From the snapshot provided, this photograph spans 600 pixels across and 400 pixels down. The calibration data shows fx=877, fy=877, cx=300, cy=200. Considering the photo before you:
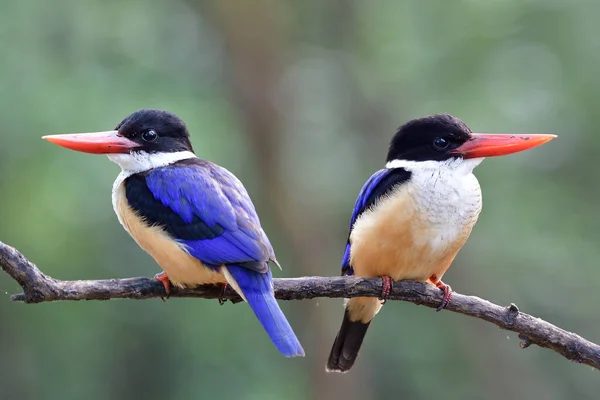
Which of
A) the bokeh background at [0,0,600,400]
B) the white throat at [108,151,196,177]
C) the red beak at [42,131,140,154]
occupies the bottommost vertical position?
the bokeh background at [0,0,600,400]

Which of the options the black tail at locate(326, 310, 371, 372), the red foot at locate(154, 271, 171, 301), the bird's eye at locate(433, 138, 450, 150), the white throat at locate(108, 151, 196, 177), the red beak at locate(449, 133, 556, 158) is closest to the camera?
the red foot at locate(154, 271, 171, 301)

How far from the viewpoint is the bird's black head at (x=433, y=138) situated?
360cm

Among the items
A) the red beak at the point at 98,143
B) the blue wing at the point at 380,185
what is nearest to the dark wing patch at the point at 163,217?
the red beak at the point at 98,143

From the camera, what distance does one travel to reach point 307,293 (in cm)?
296

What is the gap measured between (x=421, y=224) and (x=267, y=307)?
2.83 feet

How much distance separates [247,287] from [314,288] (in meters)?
0.24

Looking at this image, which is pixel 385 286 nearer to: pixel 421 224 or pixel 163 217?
pixel 421 224

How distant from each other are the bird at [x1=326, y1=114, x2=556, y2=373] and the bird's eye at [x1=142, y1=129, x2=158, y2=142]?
2.99 ft

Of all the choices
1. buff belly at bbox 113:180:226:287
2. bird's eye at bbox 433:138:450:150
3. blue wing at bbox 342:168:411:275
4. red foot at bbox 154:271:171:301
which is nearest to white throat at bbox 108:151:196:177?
buff belly at bbox 113:180:226:287

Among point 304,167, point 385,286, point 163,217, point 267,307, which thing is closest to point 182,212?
point 163,217

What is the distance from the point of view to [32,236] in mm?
6777

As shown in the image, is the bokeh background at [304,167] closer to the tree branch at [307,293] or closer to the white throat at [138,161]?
the white throat at [138,161]

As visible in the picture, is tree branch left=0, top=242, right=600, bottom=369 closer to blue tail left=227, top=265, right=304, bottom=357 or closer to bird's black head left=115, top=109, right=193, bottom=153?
blue tail left=227, top=265, right=304, bottom=357

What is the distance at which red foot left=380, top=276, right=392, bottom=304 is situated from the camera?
329 centimetres
